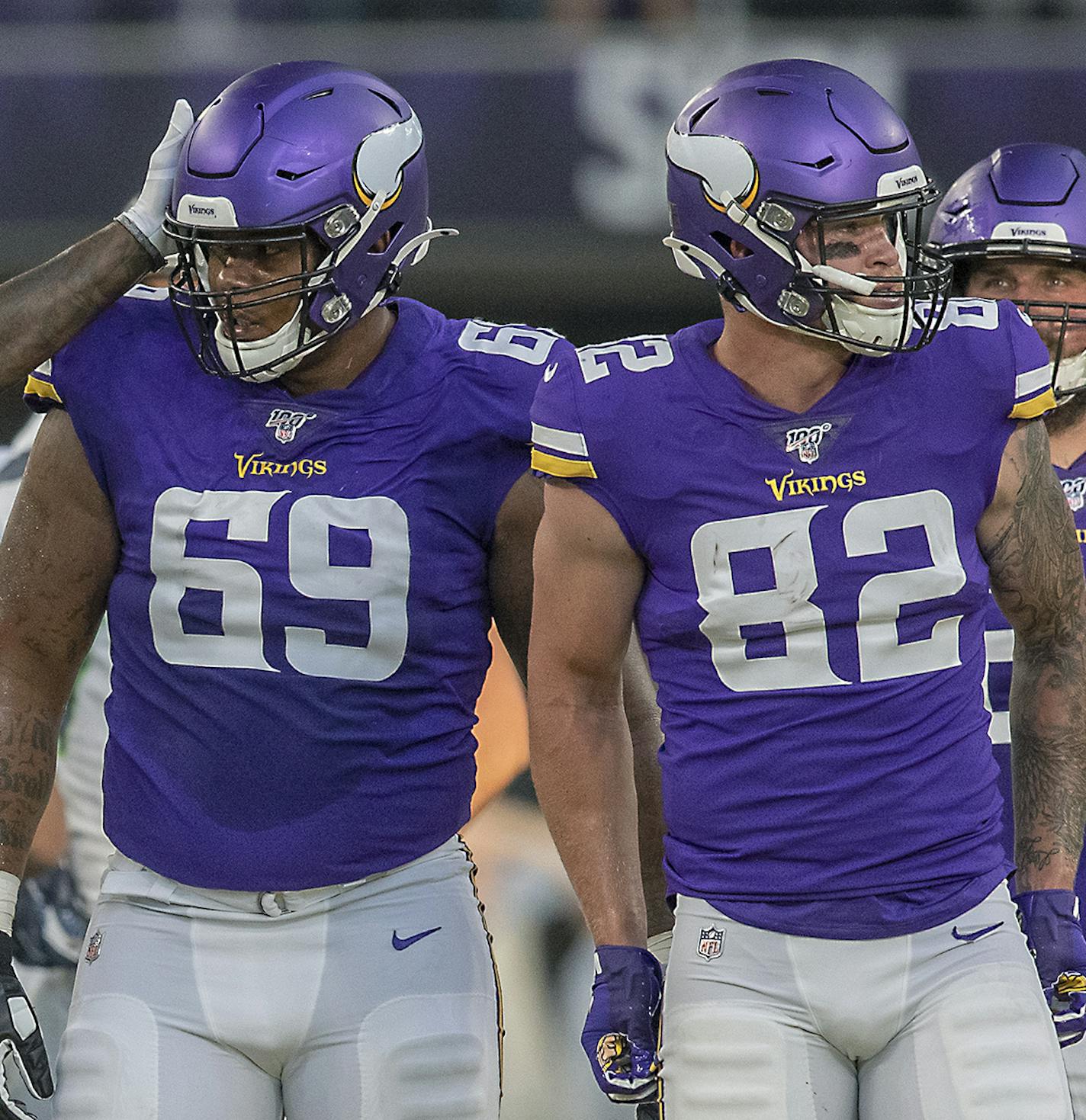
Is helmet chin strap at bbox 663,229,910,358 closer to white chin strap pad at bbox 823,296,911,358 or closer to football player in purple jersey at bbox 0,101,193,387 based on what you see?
white chin strap pad at bbox 823,296,911,358

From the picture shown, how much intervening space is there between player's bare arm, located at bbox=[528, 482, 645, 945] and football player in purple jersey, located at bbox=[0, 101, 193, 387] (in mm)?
671

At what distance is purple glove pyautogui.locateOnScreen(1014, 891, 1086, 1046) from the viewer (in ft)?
8.91

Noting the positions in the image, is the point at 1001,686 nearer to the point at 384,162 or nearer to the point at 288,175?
the point at 384,162

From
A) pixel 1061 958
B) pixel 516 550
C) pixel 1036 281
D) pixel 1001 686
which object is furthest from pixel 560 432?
pixel 1036 281

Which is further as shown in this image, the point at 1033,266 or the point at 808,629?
the point at 1033,266

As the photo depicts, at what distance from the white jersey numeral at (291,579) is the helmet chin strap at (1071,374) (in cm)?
125

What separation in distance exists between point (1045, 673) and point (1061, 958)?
379mm

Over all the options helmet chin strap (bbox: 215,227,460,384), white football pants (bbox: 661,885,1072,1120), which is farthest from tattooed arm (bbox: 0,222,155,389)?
white football pants (bbox: 661,885,1072,1120)

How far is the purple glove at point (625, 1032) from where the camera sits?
8.61 ft

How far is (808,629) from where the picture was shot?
101 inches

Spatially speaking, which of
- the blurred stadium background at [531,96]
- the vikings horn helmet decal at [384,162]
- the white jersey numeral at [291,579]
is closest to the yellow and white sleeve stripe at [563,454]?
the white jersey numeral at [291,579]

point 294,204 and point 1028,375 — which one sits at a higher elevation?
point 294,204

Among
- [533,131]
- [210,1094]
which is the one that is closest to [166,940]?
[210,1094]

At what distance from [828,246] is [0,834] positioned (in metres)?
1.36
